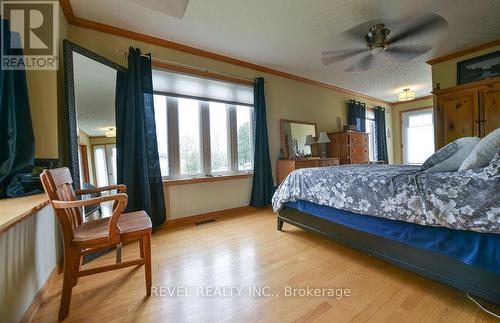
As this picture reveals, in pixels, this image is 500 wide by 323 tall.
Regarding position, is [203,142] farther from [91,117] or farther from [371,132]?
[371,132]

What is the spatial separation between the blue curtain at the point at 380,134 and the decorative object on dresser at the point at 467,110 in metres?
2.53

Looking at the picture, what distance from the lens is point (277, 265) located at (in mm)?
1811

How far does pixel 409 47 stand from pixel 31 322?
3.80 meters

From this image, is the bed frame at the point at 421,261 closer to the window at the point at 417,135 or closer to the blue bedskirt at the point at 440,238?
the blue bedskirt at the point at 440,238

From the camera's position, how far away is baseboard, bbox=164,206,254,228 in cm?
292

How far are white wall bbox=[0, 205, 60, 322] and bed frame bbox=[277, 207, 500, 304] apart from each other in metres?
2.15

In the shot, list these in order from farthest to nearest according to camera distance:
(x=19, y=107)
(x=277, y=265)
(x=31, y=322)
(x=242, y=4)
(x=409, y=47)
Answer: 1. (x=409, y=47)
2. (x=242, y=4)
3. (x=277, y=265)
4. (x=19, y=107)
5. (x=31, y=322)

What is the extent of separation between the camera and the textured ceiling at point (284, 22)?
2.14 m

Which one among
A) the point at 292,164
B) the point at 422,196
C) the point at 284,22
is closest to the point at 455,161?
the point at 422,196

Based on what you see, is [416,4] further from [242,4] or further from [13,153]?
[13,153]

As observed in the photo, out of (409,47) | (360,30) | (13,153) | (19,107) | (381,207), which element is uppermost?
(360,30)

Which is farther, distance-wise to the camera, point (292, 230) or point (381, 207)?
point (292, 230)

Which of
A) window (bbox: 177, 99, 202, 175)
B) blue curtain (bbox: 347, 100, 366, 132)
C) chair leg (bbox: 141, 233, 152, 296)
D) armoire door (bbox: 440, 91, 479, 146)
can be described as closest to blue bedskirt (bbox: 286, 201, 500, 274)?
chair leg (bbox: 141, 233, 152, 296)

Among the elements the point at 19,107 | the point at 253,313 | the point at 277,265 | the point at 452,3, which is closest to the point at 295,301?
the point at 253,313
